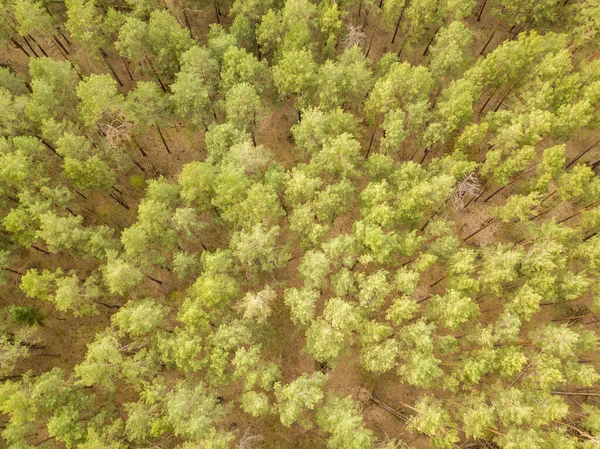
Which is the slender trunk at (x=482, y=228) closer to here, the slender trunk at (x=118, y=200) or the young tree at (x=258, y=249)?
the young tree at (x=258, y=249)

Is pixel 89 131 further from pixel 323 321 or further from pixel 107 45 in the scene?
pixel 323 321

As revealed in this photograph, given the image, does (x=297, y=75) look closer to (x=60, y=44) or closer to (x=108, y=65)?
(x=108, y=65)

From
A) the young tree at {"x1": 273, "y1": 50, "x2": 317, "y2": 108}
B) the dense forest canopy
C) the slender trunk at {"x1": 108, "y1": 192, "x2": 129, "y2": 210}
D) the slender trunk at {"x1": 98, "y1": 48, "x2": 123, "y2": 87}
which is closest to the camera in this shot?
the dense forest canopy

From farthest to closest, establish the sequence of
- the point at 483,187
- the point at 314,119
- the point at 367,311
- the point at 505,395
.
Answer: the point at 483,187, the point at 314,119, the point at 367,311, the point at 505,395

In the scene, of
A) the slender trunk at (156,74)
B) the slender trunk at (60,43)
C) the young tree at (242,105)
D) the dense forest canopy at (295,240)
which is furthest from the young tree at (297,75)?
the slender trunk at (60,43)

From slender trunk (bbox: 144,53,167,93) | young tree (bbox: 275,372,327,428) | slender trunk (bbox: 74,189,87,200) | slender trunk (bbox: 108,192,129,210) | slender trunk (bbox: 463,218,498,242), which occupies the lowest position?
young tree (bbox: 275,372,327,428)

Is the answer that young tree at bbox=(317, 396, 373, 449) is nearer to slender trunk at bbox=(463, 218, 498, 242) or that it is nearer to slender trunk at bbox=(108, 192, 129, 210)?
slender trunk at bbox=(463, 218, 498, 242)

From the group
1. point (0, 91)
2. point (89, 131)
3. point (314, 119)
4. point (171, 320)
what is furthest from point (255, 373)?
point (0, 91)

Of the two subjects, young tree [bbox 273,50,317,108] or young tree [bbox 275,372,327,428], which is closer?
young tree [bbox 275,372,327,428]

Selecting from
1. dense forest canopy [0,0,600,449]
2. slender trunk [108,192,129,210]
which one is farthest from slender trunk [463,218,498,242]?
slender trunk [108,192,129,210]

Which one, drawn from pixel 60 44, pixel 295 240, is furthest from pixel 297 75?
pixel 60 44
